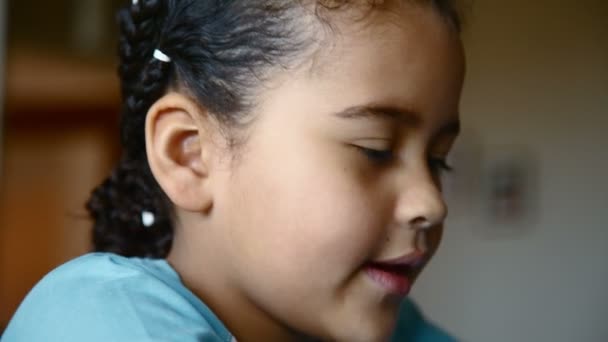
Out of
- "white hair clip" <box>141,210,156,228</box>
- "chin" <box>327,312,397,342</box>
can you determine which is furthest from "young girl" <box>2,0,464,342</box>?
"white hair clip" <box>141,210,156,228</box>

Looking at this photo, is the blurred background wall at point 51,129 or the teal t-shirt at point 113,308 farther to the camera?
the blurred background wall at point 51,129

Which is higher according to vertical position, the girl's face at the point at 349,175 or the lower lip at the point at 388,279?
the girl's face at the point at 349,175

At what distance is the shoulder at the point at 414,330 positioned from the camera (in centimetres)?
106

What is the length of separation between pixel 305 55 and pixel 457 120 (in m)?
0.18

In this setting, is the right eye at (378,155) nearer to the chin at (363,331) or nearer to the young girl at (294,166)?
the young girl at (294,166)

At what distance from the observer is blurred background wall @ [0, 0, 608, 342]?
2.45 metres

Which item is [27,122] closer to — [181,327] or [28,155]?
[28,155]

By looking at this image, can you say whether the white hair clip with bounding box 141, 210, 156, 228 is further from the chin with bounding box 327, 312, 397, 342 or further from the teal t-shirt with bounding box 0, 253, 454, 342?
the chin with bounding box 327, 312, 397, 342

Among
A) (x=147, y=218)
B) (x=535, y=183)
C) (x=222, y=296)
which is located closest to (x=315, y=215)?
(x=222, y=296)

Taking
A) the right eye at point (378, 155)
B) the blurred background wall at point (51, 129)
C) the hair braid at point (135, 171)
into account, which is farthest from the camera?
the blurred background wall at point (51, 129)

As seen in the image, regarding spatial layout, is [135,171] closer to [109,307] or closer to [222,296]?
[222,296]

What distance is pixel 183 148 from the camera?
2.78ft

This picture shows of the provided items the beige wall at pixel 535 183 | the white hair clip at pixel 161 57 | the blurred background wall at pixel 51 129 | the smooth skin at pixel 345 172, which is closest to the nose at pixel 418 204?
the smooth skin at pixel 345 172

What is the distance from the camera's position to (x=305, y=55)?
781 millimetres
